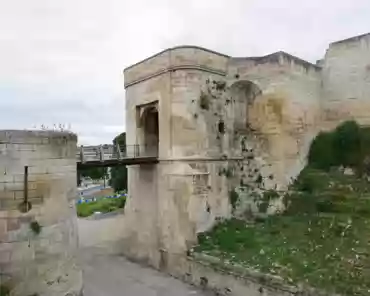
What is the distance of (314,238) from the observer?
10.7 metres

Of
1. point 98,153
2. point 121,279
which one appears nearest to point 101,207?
point 121,279

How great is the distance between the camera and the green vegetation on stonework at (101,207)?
24.1m

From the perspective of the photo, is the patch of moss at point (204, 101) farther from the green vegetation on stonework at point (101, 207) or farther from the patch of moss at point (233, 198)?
the green vegetation on stonework at point (101, 207)

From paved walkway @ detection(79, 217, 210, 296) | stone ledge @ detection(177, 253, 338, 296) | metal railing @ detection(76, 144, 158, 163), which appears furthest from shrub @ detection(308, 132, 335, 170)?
metal railing @ detection(76, 144, 158, 163)

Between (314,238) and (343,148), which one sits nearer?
(314,238)

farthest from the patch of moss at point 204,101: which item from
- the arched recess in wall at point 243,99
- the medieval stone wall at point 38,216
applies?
the medieval stone wall at point 38,216

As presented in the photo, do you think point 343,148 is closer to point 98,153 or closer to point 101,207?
point 98,153

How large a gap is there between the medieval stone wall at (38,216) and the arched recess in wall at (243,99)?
A: 8156mm

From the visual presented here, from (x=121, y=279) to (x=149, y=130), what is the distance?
20.3 ft

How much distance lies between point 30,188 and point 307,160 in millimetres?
12141

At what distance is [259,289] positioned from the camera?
361 inches

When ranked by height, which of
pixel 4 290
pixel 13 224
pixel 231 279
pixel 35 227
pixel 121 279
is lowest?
pixel 121 279

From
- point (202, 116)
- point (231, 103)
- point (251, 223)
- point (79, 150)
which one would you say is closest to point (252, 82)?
point (231, 103)

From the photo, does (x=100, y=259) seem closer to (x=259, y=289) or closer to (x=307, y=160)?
(x=259, y=289)
